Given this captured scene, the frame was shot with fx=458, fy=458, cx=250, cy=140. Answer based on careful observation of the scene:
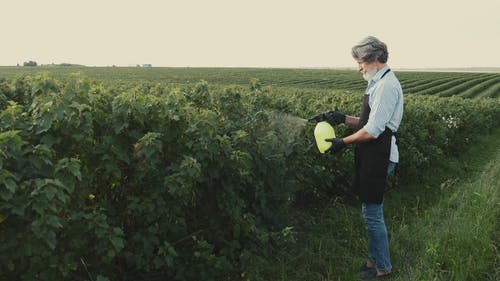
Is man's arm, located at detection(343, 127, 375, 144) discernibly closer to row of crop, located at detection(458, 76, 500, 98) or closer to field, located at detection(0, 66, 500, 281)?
field, located at detection(0, 66, 500, 281)

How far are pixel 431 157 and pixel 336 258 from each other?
5.62m

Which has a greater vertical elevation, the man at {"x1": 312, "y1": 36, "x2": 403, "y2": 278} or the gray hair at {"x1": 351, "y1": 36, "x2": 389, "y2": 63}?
the gray hair at {"x1": 351, "y1": 36, "x2": 389, "y2": 63}

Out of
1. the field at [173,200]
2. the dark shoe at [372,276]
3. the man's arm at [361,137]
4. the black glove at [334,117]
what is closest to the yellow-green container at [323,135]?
the black glove at [334,117]

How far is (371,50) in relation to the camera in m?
4.09

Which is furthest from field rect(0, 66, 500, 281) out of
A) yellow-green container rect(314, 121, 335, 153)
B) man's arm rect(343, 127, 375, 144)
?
man's arm rect(343, 127, 375, 144)

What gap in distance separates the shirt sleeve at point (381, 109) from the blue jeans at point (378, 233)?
58 cm

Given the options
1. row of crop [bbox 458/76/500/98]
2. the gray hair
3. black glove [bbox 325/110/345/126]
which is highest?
the gray hair

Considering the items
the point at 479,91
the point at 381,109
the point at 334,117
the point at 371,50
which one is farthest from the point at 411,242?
the point at 479,91

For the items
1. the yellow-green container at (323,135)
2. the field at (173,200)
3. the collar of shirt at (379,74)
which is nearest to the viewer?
the field at (173,200)

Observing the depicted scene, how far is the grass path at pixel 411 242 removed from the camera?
14.7 ft

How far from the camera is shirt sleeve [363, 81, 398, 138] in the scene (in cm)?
400

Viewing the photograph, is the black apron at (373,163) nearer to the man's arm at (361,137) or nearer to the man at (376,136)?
the man at (376,136)

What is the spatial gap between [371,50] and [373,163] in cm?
103

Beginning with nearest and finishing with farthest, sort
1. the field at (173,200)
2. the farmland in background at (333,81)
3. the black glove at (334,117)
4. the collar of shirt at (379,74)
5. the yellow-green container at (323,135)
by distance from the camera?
the field at (173,200), the collar of shirt at (379,74), the yellow-green container at (323,135), the black glove at (334,117), the farmland in background at (333,81)
